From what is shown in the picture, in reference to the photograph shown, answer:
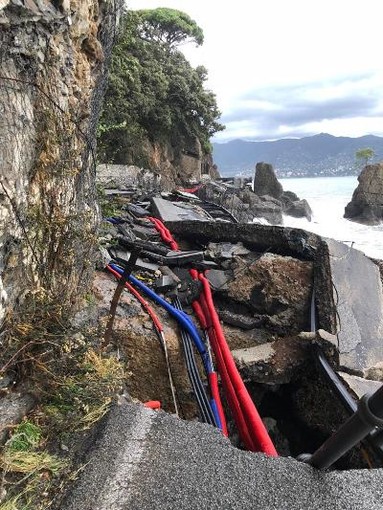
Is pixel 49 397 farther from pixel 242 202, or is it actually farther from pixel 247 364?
pixel 242 202

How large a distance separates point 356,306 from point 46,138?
3681 millimetres

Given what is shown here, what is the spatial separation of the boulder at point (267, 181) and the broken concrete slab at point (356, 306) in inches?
1161

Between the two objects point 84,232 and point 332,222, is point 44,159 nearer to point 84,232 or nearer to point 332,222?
point 84,232

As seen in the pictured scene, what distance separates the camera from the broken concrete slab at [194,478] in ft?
6.22

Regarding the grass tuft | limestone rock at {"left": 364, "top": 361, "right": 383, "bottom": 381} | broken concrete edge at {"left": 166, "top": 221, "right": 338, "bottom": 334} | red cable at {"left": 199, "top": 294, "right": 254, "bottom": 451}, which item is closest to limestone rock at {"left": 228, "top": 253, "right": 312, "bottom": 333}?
broken concrete edge at {"left": 166, "top": 221, "right": 338, "bottom": 334}

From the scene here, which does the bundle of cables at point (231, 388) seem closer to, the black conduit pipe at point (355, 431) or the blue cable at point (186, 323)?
the blue cable at point (186, 323)

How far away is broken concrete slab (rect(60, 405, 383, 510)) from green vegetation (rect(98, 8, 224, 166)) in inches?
552

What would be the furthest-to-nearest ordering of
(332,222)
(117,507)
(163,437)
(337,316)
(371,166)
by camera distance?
(332,222)
(371,166)
(337,316)
(163,437)
(117,507)

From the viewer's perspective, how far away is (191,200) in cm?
943

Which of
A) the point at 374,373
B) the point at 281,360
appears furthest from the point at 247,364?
the point at 374,373

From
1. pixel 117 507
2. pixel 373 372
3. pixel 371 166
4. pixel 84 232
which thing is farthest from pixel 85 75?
pixel 371 166

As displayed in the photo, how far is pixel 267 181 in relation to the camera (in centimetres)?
3359

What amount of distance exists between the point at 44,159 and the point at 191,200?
7.00 metres

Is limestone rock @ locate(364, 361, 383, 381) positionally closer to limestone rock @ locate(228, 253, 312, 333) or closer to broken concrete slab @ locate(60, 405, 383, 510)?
limestone rock @ locate(228, 253, 312, 333)
